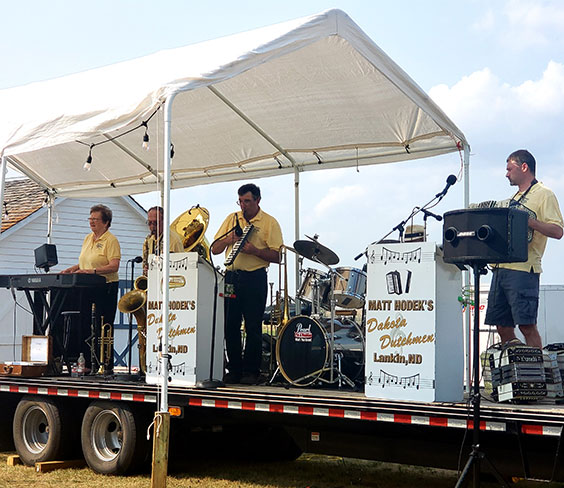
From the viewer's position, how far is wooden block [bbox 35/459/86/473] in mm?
8094

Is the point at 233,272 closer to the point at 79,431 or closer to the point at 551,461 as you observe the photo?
the point at 79,431

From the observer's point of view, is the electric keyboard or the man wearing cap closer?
the man wearing cap

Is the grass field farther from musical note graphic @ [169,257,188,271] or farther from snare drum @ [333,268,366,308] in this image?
musical note graphic @ [169,257,188,271]

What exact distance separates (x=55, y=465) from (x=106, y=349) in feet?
4.80

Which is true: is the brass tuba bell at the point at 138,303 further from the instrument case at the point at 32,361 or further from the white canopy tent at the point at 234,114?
the white canopy tent at the point at 234,114

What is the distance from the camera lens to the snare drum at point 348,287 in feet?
25.6

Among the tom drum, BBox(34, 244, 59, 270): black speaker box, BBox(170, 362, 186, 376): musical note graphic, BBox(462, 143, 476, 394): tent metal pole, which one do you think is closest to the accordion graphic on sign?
BBox(462, 143, 476, 394): tent metal pole

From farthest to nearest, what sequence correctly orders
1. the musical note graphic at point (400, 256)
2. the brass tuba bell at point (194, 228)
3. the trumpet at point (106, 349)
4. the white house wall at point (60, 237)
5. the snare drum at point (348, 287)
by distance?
1. the white house wall at point (60, 237)
2. the trumpet at point (106, 349)
3. the brass tuba bell at point (194, 228)
4. the snare drum at point (348, 287)
5. the musical note graphic at point (400, 256)

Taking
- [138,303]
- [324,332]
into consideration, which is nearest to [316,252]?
[324,332]

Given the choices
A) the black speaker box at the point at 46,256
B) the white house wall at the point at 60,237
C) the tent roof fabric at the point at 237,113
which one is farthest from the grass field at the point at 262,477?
the white house wall at the point at 60,237

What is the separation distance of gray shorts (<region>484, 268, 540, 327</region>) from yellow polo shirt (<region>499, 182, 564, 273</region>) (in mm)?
66

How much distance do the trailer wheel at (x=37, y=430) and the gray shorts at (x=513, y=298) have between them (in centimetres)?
428

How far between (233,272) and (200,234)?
57cm

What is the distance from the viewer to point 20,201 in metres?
22.5
